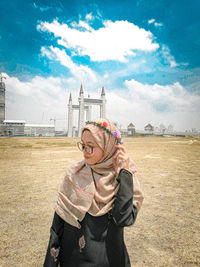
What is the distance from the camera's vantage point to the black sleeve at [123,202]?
3.64 feet

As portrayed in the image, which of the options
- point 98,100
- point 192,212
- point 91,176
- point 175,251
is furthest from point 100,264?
point 98,100

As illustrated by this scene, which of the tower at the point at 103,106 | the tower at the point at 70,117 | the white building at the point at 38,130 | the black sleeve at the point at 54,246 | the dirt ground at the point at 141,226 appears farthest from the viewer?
the white building at the point at 38,130

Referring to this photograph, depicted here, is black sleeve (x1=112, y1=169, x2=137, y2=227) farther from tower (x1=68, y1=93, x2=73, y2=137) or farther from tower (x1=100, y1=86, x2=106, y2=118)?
tower (x1=68, y1=93, x2=73, y2=137)

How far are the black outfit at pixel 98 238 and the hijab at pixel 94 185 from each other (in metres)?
0.08

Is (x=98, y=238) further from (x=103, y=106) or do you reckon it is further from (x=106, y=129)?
(x=103, y=106)

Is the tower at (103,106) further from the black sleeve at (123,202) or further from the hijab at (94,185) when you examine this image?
the black sleeve at (123,202)

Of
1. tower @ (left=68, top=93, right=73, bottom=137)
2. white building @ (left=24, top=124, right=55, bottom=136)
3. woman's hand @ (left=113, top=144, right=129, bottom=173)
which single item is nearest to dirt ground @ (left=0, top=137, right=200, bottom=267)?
woman's hand @ (left=113, top=144, right=129, bottom=173)

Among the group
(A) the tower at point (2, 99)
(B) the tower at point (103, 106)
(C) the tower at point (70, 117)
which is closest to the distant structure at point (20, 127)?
(A) the tower at point (2, 99)

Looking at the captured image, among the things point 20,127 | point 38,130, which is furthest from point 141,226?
point 38,130

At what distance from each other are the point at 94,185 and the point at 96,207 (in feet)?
0.52

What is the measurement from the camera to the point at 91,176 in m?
1.27

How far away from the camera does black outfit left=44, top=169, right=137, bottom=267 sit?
112 centimetres

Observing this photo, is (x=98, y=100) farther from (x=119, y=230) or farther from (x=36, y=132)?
(x=119, y=230)

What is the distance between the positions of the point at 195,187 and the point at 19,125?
9017 centimetres
